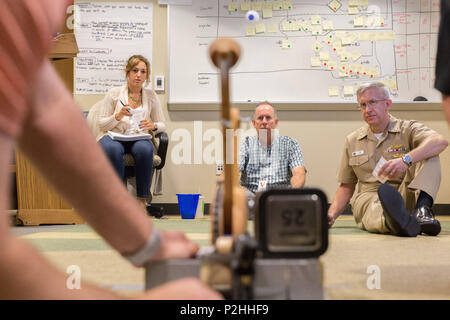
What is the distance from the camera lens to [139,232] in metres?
0.63

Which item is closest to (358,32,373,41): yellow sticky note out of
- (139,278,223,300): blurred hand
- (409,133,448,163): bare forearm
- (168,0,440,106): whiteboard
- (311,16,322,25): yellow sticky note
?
(168,0,440,106): whiteboard

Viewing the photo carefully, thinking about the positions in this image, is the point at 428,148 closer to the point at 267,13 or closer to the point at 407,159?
the point at 407,159

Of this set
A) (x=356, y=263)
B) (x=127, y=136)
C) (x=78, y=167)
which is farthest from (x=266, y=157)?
(x=78, y=167)

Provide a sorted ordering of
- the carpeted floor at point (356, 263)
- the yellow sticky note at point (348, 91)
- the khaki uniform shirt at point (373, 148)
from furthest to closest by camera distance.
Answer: the yellow sticky note at point (348, 91) < the khaki uniform shirt at point (373, 148) < the carpeted floor at point (356, 263)

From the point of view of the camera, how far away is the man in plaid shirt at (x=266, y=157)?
2908 millimetres

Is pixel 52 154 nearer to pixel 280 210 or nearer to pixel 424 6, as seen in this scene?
pixel 280 210

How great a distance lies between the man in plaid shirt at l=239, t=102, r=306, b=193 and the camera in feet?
9.54

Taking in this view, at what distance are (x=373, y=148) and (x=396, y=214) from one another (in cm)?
59

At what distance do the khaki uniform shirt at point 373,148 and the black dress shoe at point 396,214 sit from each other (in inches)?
16.2

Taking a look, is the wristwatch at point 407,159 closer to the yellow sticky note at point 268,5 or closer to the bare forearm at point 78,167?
the bare forearm at point 78,167

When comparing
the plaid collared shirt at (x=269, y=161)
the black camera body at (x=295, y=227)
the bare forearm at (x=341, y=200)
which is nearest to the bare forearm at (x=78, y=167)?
the black camera body at (x=295, y=227)

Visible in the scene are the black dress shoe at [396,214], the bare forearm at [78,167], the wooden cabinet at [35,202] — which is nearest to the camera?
the bare forearm at [78,167]
